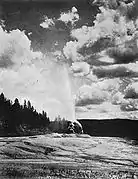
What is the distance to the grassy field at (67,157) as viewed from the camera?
16391mm

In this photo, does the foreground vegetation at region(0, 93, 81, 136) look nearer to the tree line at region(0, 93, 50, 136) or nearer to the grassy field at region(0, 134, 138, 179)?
the tree line at region(0, 93, 50, 136)

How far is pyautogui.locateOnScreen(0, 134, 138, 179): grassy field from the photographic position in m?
16.4

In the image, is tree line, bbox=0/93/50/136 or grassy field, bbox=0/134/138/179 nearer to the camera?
grassy field, bbox=0/134/138/179

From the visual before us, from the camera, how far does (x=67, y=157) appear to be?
2192 cm

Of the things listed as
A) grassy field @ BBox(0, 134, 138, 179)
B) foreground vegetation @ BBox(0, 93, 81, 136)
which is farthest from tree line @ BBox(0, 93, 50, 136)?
grassy field @ BBox(0, 134, 138, 179)

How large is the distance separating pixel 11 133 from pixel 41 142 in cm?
476

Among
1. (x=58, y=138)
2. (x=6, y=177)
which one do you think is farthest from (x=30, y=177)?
(x=58, y=138)

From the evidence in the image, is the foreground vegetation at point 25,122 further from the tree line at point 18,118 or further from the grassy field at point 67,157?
the grassy field at point 67,157

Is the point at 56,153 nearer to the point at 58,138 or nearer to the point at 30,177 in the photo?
the point at 58,138

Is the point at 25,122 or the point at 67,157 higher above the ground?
the point at 25,122

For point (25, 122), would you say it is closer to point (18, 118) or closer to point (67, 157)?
point (18, 118)

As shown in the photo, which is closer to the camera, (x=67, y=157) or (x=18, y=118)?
(x=67, y=157)

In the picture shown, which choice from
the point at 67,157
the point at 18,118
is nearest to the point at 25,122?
the point at 18,118

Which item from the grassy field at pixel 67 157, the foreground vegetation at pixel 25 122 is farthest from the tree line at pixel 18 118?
the grassy field at pixel 67 157
